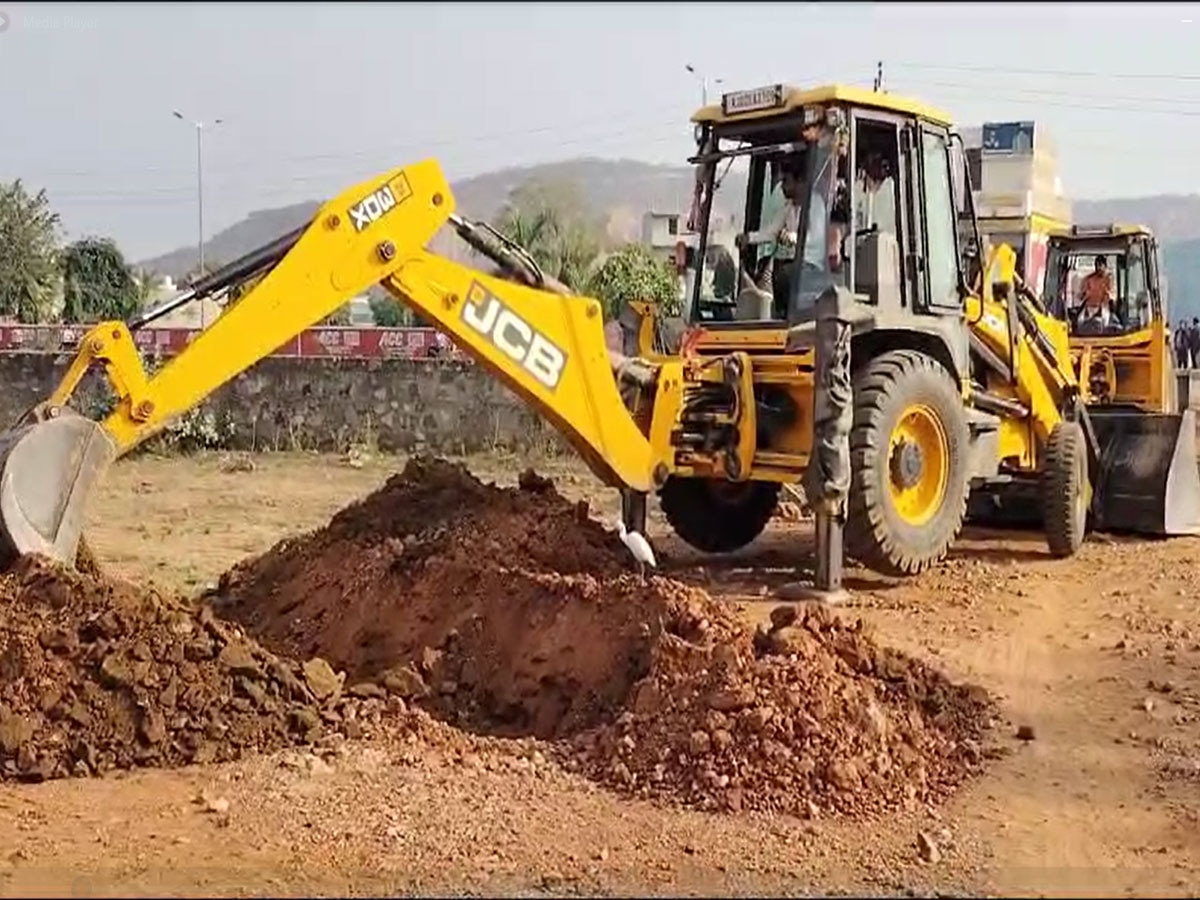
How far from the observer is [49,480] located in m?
6.36

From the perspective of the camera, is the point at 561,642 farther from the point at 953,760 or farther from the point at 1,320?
the point at 1,320

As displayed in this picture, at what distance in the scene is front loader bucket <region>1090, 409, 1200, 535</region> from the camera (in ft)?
36.1

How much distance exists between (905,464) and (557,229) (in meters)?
22.9

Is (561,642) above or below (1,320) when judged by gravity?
below

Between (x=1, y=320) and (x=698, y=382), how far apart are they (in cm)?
1628

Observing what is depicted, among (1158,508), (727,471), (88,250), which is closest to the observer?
(727,471)

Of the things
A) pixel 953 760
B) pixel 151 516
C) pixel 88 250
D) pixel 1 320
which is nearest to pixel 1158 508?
pixel 953 760

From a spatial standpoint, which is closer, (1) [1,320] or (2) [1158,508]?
(2) [1158,508]

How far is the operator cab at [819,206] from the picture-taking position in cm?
851

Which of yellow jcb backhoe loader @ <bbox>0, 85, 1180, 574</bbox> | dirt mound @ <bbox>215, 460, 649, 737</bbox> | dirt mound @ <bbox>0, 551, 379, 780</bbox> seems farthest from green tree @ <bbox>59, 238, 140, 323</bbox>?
dirt mound @ <bbox>0, 551, 379, 780</bbox>

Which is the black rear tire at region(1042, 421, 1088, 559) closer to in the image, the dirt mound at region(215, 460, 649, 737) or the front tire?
the front tire

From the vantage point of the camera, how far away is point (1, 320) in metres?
21.9

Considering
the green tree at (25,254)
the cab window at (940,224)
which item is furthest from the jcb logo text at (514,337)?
the green tree at (25,254)

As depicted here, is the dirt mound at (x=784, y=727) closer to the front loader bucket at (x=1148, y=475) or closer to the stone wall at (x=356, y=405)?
the front loader bucket at (x=1148, y=475)
